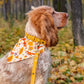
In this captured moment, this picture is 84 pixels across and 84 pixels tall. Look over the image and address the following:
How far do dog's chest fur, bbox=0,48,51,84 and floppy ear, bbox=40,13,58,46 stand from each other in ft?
1.11

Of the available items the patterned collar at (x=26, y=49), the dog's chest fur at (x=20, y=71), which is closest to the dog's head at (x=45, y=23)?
the patterned collar at (x=26, y=49)

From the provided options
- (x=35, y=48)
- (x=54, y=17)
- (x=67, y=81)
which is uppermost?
(x=54, y=17)

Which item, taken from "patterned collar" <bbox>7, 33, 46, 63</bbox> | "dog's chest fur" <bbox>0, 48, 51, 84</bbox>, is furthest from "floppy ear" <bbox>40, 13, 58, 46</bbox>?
"dog's chest fur" <bbox>0, 48, 51, 84</bbox>

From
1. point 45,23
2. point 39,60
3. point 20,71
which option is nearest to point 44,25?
point 45,23

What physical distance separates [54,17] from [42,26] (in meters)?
0.55

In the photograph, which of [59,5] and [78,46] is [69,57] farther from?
[59,5]

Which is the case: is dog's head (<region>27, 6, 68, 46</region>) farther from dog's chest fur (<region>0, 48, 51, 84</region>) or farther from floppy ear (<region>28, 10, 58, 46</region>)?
dog's chest fur (<region>0, 48, 51, 84</region>)

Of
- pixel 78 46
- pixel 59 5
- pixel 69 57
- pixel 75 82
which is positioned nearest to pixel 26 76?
pixel 75 82

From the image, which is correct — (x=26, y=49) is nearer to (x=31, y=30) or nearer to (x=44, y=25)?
(x=31, y=30)

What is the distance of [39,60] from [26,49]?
31 cm

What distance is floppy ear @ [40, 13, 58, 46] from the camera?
263 centimetres

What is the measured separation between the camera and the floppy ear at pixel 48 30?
2.63 metres

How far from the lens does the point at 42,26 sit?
2.62 metres

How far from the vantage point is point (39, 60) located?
106 inches
